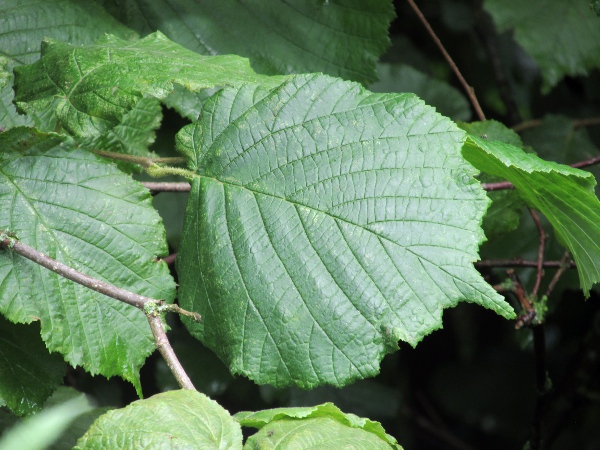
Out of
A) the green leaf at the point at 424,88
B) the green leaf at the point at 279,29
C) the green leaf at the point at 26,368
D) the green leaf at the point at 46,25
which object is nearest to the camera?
the green leaf at the point at 26,368

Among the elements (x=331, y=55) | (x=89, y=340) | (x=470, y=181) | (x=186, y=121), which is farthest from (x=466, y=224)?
(x=186, y=121)

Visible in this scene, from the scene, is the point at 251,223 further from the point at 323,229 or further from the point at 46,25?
the point at 46,25

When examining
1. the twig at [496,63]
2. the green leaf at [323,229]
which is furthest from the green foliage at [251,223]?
the twig at [496,63]

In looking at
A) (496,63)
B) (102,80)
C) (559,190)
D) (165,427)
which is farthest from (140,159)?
(496,63)

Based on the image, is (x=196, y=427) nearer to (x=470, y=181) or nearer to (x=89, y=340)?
(x=89, y=340)

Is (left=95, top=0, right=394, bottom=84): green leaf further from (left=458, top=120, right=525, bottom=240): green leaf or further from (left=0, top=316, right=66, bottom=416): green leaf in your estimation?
(left=0, top=316, right=66, bottom=416): green leaf

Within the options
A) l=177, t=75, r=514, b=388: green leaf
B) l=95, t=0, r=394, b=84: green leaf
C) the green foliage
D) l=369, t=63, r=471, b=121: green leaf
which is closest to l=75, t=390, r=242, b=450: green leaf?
the green foliage

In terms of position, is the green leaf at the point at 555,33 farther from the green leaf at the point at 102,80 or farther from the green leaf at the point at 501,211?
the green leaf at the point at 102,80
